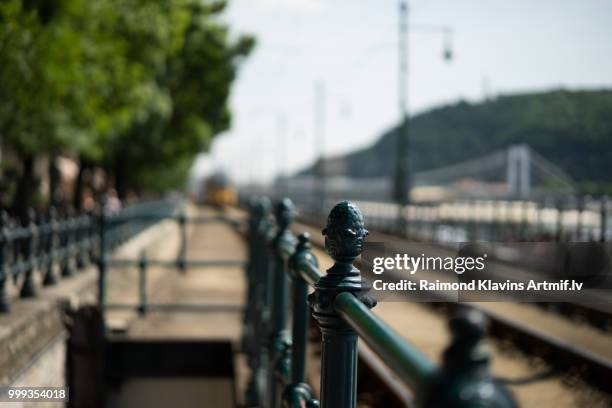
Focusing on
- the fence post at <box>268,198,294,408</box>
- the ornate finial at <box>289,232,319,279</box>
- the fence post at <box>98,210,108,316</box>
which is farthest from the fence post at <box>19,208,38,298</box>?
the ornate finial at <box>289,232,319,279</box>

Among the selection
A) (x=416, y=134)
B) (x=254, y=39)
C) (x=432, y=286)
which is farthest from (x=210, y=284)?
(x=416, y=134)

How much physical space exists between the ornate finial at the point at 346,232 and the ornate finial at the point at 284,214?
6.82 feet

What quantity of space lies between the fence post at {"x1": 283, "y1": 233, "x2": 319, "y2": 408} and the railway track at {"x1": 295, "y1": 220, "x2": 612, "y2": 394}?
2858 millimetres

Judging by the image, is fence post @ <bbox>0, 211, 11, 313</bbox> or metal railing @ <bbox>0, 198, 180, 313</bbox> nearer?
fence post @ <bbox>0, 211, 11, 313</bbox>

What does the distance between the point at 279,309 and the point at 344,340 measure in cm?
215

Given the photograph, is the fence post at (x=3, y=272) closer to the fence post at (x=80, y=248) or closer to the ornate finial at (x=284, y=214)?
the fence post at (x=80, y=248)

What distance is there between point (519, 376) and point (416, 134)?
119m

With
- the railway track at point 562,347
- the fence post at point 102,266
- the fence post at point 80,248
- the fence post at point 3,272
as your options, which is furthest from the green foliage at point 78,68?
the railway track at point 562,347

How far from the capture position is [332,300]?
2.33 metres

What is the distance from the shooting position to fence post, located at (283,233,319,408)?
10.3 ft

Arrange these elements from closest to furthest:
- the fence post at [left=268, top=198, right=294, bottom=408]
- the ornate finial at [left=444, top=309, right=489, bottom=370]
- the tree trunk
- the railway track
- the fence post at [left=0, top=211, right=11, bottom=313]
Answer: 1. the ornate finial at [left=444, top=309, right=489, bottom=370]
2. the fence post at [left=268, top=198, right=294, bottom=408]
3. the fence post at [left=0, top=211, right=11, bottom=313]
4. the railway track
5. the tree trunk

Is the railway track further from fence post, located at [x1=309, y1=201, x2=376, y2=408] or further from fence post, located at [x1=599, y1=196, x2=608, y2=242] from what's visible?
fence post, located at [x1=309, y1=201, x2=376, y2=408]

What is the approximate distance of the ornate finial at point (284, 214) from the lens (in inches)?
176

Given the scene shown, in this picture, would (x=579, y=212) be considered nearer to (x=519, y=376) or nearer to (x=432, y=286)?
(x=432, y=286)
